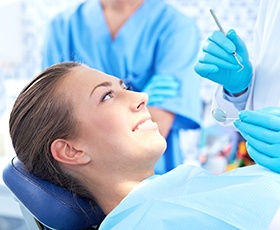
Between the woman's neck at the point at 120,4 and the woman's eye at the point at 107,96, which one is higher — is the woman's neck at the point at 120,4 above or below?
above

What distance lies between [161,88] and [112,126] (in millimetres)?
737

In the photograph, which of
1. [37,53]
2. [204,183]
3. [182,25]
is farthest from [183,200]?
[37,53]

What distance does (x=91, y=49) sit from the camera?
7.01 ft

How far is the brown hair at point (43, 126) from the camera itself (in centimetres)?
132

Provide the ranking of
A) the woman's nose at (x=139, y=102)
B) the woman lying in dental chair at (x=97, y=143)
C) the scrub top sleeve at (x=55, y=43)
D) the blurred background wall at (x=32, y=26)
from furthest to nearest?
the blurred background wall at (x=32, y=26) < the scrub top sleeve at (x=55, y=43) < the woman's nose at (x=139, y=102) < the woman lying in dental chair at (x=97, y=143)

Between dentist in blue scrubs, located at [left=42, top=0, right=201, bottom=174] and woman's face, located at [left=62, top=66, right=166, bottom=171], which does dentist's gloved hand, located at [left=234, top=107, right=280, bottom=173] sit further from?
dentist in blue scrubs, located at [left=42, top=0, right=201, bottom=174]

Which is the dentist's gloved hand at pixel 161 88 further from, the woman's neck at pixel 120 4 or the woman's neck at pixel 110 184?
the woman's neck at pixel 110 184

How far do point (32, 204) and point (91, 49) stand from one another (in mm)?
1011

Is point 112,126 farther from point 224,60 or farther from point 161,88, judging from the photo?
point 161,88

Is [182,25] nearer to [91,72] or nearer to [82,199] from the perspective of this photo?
[91,72]

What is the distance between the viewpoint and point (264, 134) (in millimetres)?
1146

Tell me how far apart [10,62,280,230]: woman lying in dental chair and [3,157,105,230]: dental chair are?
3 centimetres

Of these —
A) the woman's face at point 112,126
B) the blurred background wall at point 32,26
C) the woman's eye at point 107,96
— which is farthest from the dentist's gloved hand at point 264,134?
the blurred background wall at point 32,26

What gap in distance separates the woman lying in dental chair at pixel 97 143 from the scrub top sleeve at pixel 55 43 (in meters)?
0.75
